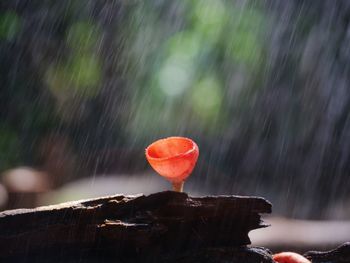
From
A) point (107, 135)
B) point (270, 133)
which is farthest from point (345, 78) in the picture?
point (107, 135)

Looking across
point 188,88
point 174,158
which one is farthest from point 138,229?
point 188,88

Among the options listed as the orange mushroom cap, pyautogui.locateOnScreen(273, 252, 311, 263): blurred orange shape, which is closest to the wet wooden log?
the orange mushroom cap

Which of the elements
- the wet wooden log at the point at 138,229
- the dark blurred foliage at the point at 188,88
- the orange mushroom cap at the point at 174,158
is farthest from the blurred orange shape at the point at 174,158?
the dark blurred foliage at the point at 188,88

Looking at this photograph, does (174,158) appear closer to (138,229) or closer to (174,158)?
(174,158)

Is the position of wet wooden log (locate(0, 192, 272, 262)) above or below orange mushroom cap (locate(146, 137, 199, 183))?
below

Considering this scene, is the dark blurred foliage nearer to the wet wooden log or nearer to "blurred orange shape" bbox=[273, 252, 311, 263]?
"blurred orange shape" bbox=[273, 252, 311, 263]

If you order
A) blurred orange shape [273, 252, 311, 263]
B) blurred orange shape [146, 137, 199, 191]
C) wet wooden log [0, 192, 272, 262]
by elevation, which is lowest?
blurred orange shape [273, 252, 311, 263]

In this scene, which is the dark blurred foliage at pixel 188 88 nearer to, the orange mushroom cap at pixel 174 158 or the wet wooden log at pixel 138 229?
the orange mushroom cap at pixel 174 158
